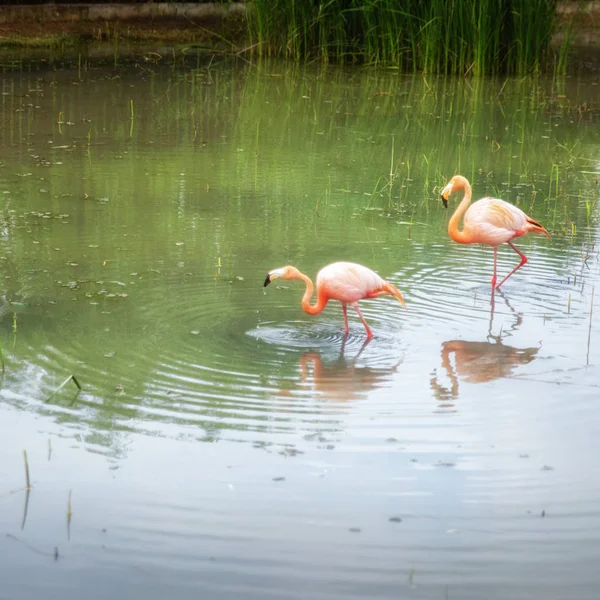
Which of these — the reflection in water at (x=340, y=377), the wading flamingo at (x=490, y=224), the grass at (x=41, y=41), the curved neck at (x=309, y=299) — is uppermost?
the grass at (x=41, y=41)

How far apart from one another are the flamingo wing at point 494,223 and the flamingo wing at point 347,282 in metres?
1.05

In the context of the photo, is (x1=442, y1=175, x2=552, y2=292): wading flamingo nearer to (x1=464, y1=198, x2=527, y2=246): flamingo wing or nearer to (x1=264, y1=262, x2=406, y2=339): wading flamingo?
(x1=464, y1=198, x2=527, y2=246): flamingo wing

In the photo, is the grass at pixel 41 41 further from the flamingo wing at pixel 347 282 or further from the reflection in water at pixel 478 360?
the reflection in water at pixel 478 360

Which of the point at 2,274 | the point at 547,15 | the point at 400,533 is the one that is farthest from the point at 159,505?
the point at 547,15

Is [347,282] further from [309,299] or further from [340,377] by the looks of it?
[340,377]

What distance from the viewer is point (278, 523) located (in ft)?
11.7

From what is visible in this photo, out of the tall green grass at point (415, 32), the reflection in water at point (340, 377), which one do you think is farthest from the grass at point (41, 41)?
the reflection in water at point (340, 377)

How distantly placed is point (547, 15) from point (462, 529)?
33.9ft

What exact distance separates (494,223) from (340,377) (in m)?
1.85

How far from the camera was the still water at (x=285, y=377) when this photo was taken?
3.40 meters

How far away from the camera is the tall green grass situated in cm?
1241

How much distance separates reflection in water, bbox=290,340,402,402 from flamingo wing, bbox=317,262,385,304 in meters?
0.35

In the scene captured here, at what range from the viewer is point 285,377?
15.6ft

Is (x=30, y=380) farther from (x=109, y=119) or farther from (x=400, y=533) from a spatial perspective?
(x=109, y=119)
